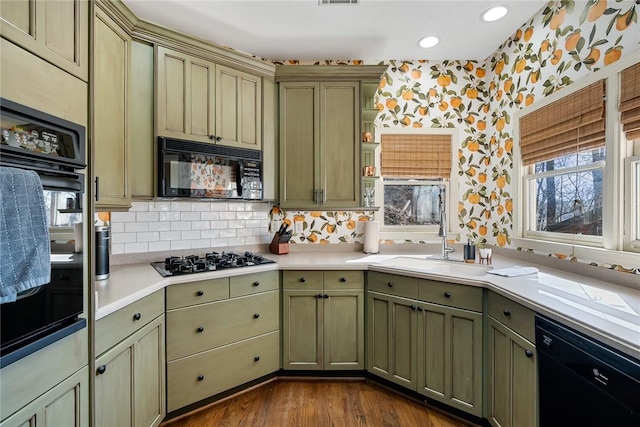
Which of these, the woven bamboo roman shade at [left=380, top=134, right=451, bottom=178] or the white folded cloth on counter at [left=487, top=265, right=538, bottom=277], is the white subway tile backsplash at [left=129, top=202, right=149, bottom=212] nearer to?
the woven bamboo roman shade at [left=380, top=134, right=451, bottom=178]

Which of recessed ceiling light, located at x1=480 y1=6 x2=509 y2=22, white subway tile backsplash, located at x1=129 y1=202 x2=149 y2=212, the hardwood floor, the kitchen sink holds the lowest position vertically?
the hardwood floor

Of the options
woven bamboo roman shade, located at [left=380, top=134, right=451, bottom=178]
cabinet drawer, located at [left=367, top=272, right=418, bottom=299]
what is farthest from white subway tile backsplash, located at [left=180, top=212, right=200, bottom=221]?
woven bamboo roman shade, located at [left=380, top=134, right=451, bottom=178]

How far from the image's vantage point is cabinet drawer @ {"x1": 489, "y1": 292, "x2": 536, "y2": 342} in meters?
1.45

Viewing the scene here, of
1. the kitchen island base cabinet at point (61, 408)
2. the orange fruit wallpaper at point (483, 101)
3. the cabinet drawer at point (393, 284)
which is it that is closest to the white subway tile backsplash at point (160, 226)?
the orange fruit wallpaper at point (483, 101)

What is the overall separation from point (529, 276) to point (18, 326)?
7.82 ft

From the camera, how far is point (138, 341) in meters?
1.60

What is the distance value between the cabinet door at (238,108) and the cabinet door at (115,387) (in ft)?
5.01

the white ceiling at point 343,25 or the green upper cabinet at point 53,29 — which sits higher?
the white ceiling at point 343,25

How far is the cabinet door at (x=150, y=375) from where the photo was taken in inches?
63.4

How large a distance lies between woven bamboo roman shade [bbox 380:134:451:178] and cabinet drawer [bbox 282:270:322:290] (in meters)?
1.26

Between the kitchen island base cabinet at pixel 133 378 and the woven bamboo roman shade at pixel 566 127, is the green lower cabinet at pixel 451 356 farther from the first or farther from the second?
the kitchen island base cabinet at pixel 133 378

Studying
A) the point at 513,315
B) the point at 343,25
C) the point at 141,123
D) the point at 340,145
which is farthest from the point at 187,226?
the point at 513,315

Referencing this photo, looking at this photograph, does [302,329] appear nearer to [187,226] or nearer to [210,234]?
[210,234]

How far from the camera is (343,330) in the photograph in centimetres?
237
